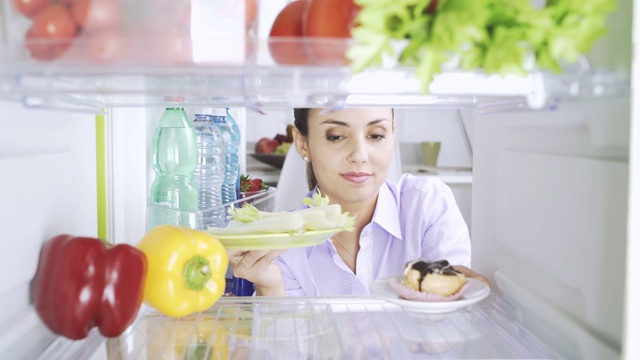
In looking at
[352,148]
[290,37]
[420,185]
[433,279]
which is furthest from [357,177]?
[290,37]

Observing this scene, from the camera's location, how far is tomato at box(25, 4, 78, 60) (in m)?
0.75

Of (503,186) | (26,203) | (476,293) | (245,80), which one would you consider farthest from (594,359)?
(26,203)

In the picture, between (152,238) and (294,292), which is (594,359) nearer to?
(152,238)

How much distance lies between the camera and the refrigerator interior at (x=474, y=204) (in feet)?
2.54

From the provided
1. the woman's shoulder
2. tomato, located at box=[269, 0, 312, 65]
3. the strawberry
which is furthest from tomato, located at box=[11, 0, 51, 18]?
the strawberry

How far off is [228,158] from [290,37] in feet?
4.84

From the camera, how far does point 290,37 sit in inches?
34.2

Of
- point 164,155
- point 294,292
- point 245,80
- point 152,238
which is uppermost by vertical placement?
point 245,80

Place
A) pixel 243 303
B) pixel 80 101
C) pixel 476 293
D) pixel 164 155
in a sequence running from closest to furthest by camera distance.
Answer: pixel 80 101 → pixel 476 293 → pixel 243 303 → pixel 164 155

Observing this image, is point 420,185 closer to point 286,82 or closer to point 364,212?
point 364,212

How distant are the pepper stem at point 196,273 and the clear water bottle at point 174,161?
0.58 metres

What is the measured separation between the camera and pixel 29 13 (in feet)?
2.51

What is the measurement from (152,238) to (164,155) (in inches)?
26.1

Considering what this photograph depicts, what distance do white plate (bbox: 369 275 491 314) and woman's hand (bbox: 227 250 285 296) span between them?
421 millimetres
